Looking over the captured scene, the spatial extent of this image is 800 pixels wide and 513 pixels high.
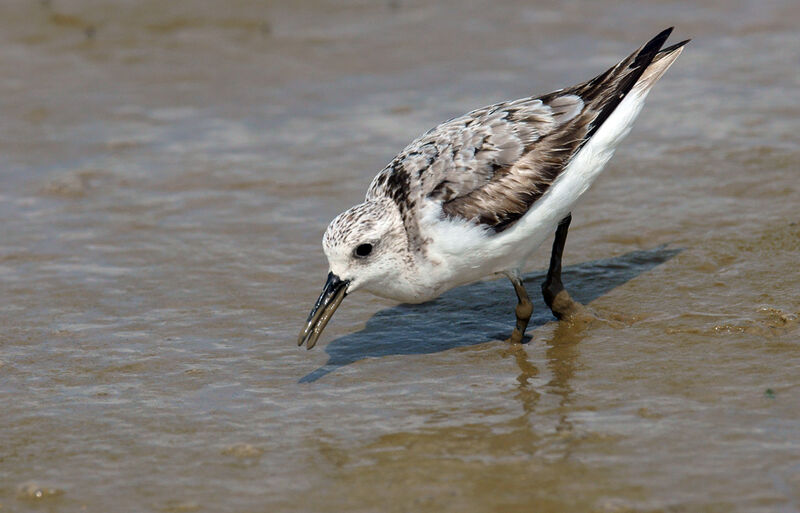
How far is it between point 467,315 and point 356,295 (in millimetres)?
1035

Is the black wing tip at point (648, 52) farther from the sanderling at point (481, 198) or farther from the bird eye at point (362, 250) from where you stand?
the bird eye at point (362, 250)

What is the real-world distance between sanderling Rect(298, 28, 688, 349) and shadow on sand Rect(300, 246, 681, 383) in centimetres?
40

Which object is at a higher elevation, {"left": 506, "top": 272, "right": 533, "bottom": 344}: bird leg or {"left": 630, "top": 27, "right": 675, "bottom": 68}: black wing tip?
{"left": 630, "top": 27, "right": 675, "bottom": 68}: black wing tip

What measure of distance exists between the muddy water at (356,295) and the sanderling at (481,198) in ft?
1.99

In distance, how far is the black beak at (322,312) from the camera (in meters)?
7.58

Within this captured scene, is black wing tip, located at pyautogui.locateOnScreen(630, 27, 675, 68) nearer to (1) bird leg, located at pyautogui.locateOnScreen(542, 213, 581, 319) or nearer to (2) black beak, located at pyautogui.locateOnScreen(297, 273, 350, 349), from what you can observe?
(1) bird leg, located at pyautogui.locateOnScreen(542, 213, 581, 319)

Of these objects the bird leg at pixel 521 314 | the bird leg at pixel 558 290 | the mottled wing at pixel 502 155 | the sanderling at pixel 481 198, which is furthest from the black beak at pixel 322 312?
the bird leg at pixel 558 290

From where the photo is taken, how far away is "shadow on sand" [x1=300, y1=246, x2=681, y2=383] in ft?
26.8

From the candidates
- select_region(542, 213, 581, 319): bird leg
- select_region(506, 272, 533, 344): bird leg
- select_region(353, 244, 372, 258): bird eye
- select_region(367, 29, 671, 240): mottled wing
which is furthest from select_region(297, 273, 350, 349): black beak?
select_region(542, 213, 581, 319): bird leg

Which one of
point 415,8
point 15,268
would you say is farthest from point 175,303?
point 415,8

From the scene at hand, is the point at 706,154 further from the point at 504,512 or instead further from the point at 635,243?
the point at 504,512

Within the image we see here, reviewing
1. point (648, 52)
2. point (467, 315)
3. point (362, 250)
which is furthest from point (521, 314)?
point (648, 52)

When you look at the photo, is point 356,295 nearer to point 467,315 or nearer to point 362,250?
point 467,315

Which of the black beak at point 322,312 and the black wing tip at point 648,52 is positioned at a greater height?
the black wing tip at point 648,52
